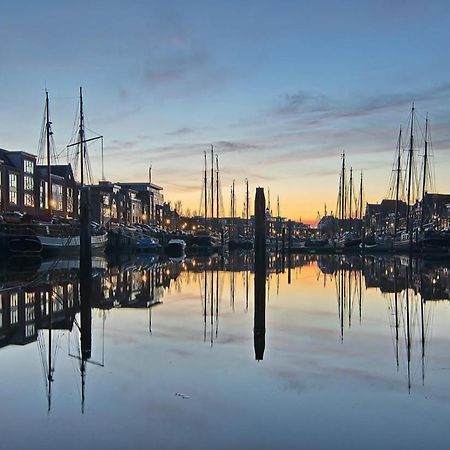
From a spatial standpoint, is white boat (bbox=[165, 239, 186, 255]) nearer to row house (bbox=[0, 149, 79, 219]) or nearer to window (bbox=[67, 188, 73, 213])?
row house (bbox=[0, 149, 79, 219])

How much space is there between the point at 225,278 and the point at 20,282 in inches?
493

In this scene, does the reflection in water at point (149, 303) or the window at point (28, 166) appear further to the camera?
the window at point (28, 166)

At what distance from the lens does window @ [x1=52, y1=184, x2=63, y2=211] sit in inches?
4520

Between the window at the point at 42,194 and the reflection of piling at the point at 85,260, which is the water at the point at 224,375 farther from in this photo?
the window at the point at 42,194

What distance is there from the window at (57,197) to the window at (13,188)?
18.4m

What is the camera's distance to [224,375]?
11.4m

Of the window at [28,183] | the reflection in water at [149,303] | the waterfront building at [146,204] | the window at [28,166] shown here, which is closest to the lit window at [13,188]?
the window at [28,183]

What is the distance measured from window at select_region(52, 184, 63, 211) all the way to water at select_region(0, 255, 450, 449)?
94.9 m

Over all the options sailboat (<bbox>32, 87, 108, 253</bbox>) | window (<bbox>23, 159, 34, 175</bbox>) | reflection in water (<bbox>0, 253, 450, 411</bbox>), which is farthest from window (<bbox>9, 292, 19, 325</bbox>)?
window (<bbox>23, 159, 34, 175</bbox>)

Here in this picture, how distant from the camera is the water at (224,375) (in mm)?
8172

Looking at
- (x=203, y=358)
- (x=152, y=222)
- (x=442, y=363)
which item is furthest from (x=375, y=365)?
(x=152, y=222)

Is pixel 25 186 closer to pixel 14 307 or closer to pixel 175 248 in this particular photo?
pixel 175 248

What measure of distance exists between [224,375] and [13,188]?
3558 inches

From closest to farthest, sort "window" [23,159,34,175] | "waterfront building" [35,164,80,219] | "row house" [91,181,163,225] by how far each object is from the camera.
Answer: "window" [23,159,34,175] < "waterfront building" [35,164,80,219] < "row house" [91,181,163,225]
